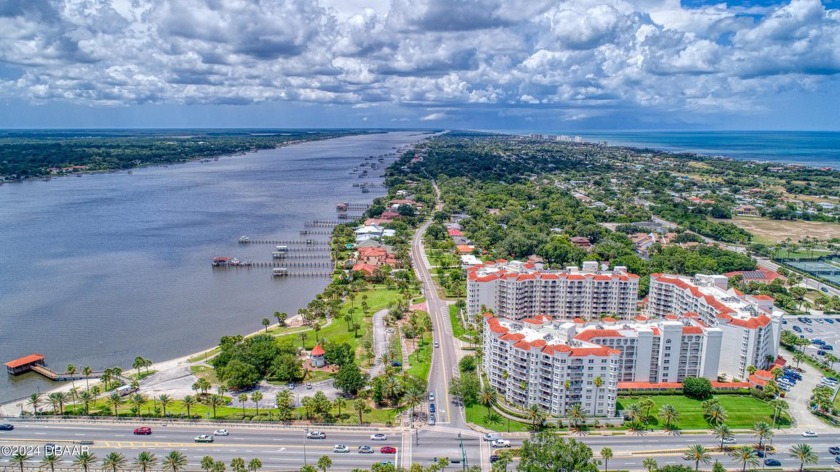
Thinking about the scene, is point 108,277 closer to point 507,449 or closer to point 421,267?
point 421,267

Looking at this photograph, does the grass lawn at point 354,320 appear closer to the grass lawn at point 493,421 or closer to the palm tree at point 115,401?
the palm tree at point 115,401

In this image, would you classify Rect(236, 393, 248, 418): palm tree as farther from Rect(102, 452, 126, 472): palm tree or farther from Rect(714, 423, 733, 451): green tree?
Rect(714, 423, 733, 451): green tree

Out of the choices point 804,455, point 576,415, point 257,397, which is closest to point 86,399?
point 257,397

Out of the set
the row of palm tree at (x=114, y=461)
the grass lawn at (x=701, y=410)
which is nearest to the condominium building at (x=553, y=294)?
the grass lawn at (x=701, y=410)

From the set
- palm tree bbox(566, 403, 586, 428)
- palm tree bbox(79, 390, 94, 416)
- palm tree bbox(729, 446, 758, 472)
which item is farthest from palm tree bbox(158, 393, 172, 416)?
palm tree bbox(729, 446, 758, 472)

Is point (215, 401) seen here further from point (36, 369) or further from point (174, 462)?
point (36, 369)
